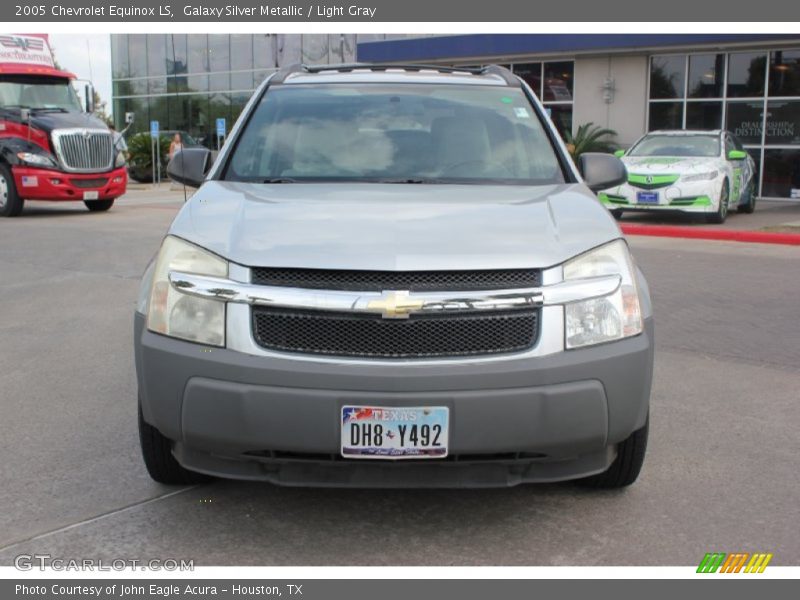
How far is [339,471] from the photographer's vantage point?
3.40 m

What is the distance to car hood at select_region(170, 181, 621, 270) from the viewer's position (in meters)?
3.31

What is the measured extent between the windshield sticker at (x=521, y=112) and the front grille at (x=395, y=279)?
177cm

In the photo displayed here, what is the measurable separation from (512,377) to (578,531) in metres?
0.82

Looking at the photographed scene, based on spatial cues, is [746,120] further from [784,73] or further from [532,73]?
[532,73]

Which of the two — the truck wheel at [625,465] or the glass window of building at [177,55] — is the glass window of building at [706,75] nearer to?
the truck wheel at [625,465]

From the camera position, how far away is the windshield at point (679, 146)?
16.5 meters

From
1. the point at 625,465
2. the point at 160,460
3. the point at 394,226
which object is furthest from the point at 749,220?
the point at 160,460

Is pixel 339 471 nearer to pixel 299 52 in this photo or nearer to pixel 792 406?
pixel 792 406

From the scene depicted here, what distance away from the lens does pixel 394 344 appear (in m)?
3.27

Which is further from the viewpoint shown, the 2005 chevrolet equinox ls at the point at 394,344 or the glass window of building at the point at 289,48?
the glass window of building at the point at 289,48

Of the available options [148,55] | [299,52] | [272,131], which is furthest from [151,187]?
[272,131]

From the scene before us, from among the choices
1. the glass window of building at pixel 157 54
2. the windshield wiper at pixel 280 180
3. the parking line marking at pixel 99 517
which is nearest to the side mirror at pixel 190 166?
the windshield wiper at pixel 280 180

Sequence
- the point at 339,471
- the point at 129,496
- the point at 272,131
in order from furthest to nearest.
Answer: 1. the point at 272,131
2. the point at 129,496
3. the point at 339,471

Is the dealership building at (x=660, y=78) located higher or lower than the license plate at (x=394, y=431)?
higher
